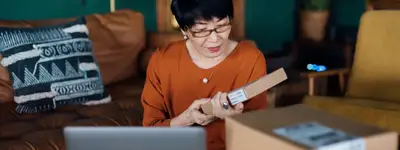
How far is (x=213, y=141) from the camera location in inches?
62.4

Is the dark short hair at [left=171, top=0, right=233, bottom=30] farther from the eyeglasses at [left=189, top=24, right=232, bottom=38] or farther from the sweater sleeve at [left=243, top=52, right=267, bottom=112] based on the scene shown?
the sweater sleeve at [left=243, top=52, right=267, bottom=112]

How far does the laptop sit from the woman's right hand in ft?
1.55

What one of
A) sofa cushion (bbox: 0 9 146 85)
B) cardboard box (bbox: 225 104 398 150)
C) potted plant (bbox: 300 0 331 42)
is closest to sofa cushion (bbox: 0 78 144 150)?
sofa cushion (bbox: 0 9 146 85)

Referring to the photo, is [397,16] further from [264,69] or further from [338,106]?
[264,69]

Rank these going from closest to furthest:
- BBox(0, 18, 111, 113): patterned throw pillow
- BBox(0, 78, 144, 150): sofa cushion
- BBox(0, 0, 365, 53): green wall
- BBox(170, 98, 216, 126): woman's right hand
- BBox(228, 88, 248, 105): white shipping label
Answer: BBox(228, 88, 248, 105): white shipping label → BBox(170, 98, 216, 126): woman's right hand → BBox(0, 78, 144, 150): sofa cushion → BBox(0, 18, 111, 113): patterned throw pillow → BBox(0, 0, 365, 53): green wall

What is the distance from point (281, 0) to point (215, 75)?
8.84 feet

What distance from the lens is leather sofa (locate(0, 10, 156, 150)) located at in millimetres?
2107

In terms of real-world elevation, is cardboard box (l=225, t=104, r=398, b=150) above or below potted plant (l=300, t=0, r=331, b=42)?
above

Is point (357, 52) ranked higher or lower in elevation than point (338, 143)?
lower

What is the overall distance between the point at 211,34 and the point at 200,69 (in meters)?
0.16

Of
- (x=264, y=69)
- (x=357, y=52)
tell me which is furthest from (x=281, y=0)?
(x=264, y=69)

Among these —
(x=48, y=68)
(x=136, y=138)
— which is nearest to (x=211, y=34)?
(x=136, y=138)

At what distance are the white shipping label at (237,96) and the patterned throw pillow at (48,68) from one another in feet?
4.59

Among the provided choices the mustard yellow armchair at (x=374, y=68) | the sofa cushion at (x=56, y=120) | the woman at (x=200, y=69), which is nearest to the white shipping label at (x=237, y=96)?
the woman at (x=200, y=69)
